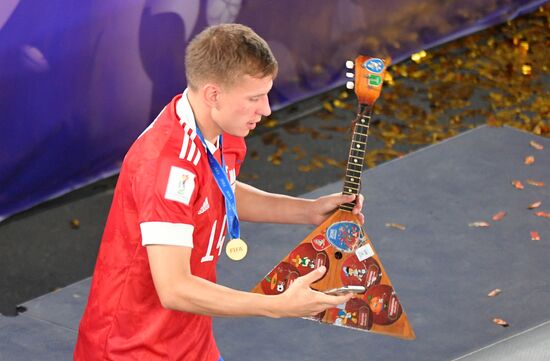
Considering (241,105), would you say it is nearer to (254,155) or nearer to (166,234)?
(166,234)

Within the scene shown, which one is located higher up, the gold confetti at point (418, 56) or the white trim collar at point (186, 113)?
the gold confetti at point (418, 56)

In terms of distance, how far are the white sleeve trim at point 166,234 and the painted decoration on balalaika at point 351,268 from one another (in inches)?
31.3

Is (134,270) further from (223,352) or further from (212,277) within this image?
(223,352)

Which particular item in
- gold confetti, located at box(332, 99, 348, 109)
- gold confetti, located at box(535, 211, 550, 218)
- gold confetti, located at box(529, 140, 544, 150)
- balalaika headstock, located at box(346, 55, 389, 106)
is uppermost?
gold confetti, located at box(332, 99, 348, 109)

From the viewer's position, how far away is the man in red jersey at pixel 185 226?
3.14 meters

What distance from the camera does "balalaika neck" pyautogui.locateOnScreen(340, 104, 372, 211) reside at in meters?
3.83

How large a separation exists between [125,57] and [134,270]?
147 inches

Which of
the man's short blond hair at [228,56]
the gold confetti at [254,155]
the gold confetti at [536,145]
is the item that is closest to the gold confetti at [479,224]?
the gold confetti at [536,145]

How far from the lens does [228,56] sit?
3158 mm

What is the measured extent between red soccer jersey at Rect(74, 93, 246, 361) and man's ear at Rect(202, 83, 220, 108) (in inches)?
3.5

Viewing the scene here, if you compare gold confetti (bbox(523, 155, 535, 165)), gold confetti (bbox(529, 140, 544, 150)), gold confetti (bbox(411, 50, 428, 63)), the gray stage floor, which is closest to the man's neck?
the gray stage floor

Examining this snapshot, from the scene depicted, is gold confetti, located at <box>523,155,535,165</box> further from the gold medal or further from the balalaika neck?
the gold medal

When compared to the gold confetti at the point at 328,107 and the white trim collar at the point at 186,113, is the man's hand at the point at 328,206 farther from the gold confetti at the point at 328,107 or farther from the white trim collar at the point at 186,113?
the gold confetti at the point at 328,107

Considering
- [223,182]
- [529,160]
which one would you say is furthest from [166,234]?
[529,160]
